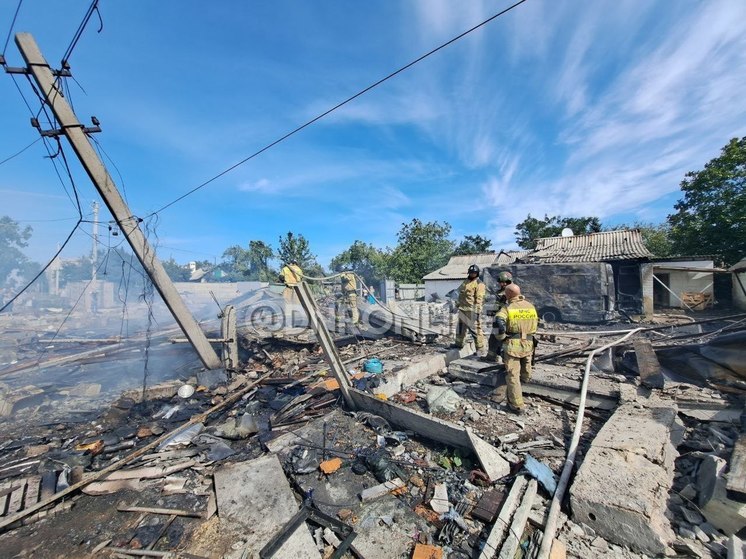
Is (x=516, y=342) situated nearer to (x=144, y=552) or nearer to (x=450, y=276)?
(x=144, y=552)

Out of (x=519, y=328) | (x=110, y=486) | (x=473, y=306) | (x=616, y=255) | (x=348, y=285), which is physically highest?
(x=616, y=255)

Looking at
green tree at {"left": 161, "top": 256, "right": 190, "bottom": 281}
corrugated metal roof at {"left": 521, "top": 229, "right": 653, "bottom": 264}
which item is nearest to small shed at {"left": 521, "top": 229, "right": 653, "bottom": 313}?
corrugated metal roof at {"left": 521, "top": 229, "right": 653, "bottom": 264}

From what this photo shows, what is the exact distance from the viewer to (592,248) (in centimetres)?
1633

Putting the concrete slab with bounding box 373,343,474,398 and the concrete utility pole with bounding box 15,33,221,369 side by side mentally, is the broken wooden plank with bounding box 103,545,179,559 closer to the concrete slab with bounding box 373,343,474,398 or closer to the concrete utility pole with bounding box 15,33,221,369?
the concrete slab with bounding box 373,343,474,398

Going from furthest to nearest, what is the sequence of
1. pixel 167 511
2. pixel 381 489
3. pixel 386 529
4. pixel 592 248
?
pixel 592 248, pixel 381 489, pixel 167 511, pixel 386 529

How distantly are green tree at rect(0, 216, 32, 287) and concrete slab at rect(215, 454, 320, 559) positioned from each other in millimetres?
56814

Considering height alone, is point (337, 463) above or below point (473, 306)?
below

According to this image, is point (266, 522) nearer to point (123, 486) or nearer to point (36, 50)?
point (123, 486)

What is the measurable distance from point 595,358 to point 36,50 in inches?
435

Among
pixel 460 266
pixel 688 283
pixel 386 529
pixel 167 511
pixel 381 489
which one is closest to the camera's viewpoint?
pixel 386 529

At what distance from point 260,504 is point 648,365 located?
19.1 feet

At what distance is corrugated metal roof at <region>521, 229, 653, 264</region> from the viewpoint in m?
14.5

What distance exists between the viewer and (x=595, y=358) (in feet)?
18.1

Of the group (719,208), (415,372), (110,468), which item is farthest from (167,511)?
(719,208)
